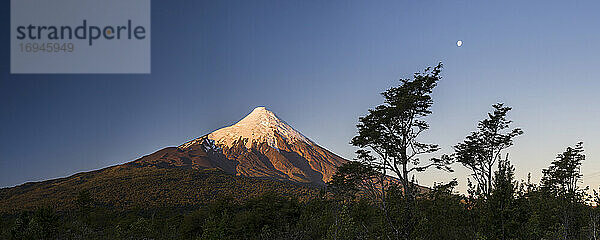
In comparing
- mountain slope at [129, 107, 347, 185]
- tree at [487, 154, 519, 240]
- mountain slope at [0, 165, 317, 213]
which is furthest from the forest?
mountain slope at [129, 107, 347, 185]

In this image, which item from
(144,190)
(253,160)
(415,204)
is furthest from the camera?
(253,160)

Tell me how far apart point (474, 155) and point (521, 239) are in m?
21.3

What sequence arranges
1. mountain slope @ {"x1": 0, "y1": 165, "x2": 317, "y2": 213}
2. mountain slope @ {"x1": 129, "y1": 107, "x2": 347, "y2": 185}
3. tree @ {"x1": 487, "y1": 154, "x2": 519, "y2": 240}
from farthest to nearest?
mountain slope @ {"x1": 129, "y1": 107, "x2": 347, "y2": 185}
mountain slope @ {"x1": 0, "y1": 165, "x2": 317, "y2": 213}
tree @ {"x1": 487, "y1": 154, "x2": 519, "y2": 240}

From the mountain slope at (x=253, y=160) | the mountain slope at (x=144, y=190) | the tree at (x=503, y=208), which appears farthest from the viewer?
the mountain slope at (x=253, y=160)

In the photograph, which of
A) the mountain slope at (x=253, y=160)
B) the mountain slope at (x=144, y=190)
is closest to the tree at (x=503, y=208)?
the mountain slope at (x=144, y=190)

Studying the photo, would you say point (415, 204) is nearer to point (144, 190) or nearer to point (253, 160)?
point (144, 190)

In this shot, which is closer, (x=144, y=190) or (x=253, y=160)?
(x=144, y=190)

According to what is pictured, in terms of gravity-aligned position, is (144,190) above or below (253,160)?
below

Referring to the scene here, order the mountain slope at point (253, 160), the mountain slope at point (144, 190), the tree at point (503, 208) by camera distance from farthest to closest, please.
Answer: the mountain slope at point (253, 160)
the mountain slope at point (144, 190)
the tree at point (503, 208)

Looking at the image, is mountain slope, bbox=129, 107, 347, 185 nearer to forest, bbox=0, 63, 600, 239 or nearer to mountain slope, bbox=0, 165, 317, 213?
mountain slope, bbox=0, 165, 317, 213

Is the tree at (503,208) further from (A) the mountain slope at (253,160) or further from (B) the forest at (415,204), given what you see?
(A) the mountain slope at (253,160)

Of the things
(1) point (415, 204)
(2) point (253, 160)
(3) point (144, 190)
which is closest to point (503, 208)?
(1) point (415, 204)

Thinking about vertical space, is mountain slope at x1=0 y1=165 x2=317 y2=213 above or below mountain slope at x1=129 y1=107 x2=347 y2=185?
below

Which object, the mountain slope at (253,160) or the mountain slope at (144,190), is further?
the mountain slope at (253,160)
